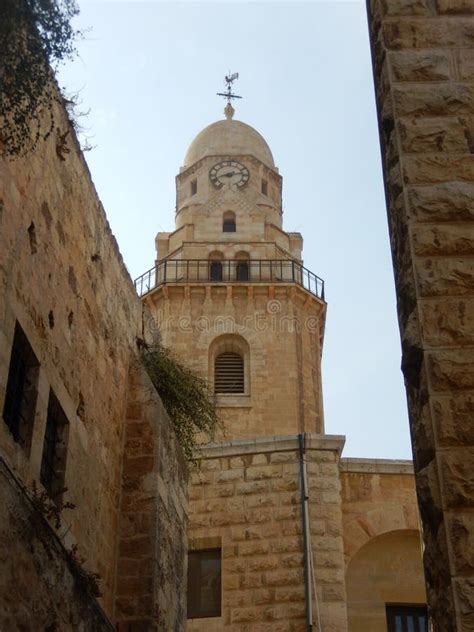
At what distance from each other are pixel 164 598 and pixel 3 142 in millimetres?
4316

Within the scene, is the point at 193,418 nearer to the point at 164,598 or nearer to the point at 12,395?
the point at 164,598

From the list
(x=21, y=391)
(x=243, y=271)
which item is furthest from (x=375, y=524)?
(x=243, y=271)

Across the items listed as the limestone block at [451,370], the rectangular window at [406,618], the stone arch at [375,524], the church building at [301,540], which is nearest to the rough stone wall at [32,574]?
the limestone block at [451,370]

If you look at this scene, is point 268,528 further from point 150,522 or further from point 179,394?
point 150,522

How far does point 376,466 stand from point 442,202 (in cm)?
940

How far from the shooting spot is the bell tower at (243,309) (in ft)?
85.2

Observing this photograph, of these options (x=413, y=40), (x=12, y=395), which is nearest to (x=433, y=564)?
(x=413, y=40)

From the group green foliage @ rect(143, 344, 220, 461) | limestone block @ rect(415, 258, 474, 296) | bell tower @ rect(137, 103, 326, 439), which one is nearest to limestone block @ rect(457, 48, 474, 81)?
limestone block @ rect(415, 258, 474, 296)

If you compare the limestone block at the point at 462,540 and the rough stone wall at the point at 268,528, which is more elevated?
the rough stone wall at the point at 268,528

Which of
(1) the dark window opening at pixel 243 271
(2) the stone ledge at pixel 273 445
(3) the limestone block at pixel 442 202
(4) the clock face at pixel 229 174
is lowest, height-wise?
(3) the limestone block at pixel 442 202

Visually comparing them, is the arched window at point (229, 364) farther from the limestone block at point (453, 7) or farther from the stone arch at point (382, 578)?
the limestone block at point (453, 7)

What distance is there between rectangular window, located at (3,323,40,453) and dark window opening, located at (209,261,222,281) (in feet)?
70.8

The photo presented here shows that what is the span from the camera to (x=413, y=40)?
585cm

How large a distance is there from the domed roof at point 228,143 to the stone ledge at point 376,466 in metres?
20.9
